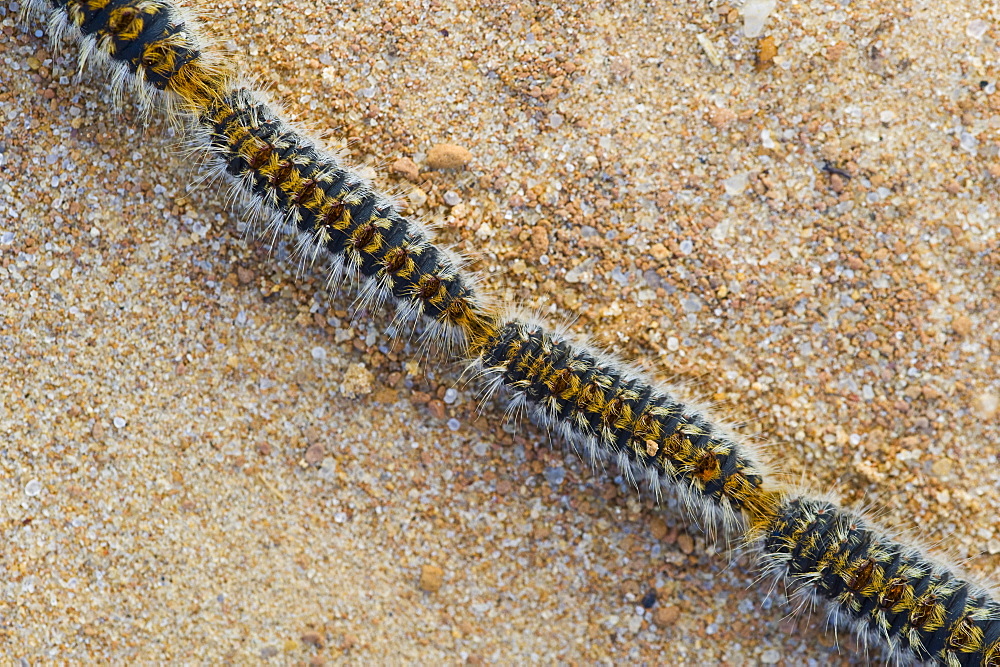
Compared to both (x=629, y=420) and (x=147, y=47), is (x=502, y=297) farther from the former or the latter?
(x=147, y=47)

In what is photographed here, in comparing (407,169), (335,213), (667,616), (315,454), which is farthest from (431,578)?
(407,169)

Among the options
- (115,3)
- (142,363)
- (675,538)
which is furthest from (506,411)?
(115,3)

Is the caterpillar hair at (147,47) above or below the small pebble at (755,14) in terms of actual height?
below

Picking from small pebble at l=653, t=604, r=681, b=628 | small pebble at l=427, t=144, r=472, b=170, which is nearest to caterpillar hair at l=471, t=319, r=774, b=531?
small pebble at l=653, t=604, r=681, b=628

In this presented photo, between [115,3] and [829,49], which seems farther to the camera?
[829,49]

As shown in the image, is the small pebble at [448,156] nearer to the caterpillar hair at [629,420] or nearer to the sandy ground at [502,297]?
the sandy ground at [502,297]

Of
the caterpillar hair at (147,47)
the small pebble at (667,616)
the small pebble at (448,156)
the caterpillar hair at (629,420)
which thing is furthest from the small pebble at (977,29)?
the caterpillar hair at (147,47)

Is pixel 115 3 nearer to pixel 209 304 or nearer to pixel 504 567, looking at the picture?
pixel 209 304
